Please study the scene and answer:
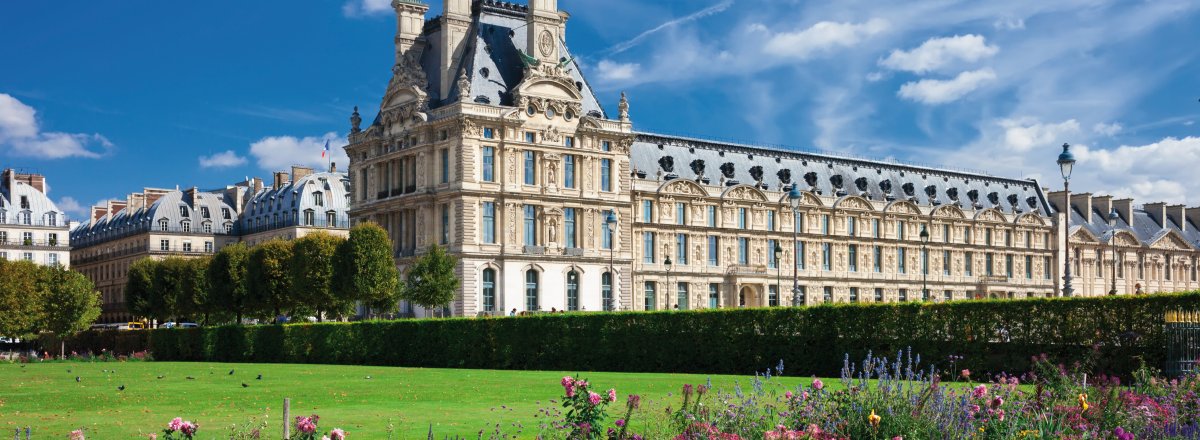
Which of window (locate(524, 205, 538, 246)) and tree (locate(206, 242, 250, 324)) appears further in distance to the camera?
tree (locate(206, 242, 250, 324))

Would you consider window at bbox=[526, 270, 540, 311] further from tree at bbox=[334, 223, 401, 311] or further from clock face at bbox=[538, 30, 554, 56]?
clock face at bbox=[538, 30, 554, 56]

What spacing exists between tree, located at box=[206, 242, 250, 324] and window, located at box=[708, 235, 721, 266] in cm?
3114

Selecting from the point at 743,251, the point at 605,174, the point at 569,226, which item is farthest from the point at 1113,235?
the point at 569,226

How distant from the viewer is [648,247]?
294ft

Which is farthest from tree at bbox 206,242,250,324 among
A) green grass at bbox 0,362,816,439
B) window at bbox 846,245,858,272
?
window at bbox 846,245,858,272

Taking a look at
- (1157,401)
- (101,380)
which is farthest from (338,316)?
(1157,401)

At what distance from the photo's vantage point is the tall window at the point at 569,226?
258ft

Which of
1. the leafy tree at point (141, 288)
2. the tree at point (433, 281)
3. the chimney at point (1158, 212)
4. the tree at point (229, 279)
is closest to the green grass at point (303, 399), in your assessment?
the tree at point (433, 281)

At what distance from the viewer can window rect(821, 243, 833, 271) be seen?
100062mm

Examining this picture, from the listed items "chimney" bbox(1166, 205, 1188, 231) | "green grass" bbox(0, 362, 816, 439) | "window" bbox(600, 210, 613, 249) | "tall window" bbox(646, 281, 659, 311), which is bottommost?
"green grass" bbox(0, 362, 816, 439)

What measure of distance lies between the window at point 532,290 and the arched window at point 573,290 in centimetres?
204

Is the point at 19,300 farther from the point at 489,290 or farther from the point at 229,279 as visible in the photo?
the point at 489,290

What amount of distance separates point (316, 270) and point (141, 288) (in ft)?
96.1

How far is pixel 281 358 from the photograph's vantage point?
5728cm
